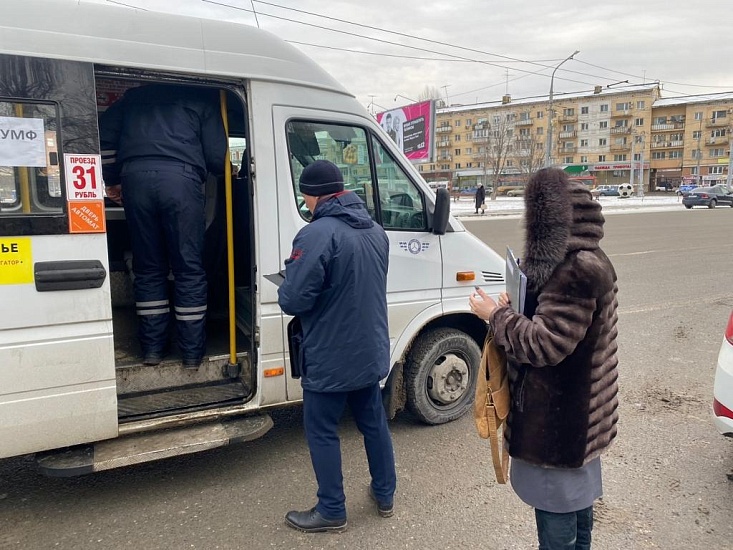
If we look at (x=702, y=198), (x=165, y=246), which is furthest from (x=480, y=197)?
(x=165, y=246)

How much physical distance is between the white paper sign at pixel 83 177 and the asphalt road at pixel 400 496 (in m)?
1.81

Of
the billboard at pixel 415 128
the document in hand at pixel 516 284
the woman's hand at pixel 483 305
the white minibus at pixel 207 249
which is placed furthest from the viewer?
the billboard at pixel 415 128

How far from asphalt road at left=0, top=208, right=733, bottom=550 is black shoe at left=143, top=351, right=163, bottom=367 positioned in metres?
0.70

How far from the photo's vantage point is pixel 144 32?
9.86 ft

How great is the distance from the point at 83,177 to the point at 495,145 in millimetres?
66874

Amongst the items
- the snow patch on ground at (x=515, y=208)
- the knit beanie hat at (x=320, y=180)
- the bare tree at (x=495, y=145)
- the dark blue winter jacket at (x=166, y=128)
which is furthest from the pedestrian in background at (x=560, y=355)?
the bare tree at (x=495, y=145)

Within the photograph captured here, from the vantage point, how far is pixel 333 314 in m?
2.77

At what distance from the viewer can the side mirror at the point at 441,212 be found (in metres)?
3.79

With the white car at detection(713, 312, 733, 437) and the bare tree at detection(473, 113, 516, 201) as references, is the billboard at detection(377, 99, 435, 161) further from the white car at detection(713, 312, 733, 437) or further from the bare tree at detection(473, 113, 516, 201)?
the bare tree at detection(473, 113, 516, 201)

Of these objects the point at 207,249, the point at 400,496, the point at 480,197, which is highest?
the point at 480,197

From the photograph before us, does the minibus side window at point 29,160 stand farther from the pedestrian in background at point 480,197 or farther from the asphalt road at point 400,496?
the pedestrian in background at point 480,197

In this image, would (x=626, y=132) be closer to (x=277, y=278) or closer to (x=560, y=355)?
(x=277, y=278)

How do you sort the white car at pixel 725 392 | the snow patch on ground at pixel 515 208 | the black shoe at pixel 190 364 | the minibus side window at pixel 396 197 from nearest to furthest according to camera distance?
the white car at pixel 725 392 < the black shoe at pixel 190 364 < the minibus side window at pixel 396 197 < the snow patch on ground at pixel 515 208

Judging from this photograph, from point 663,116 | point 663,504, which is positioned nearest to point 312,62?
point 663,504
